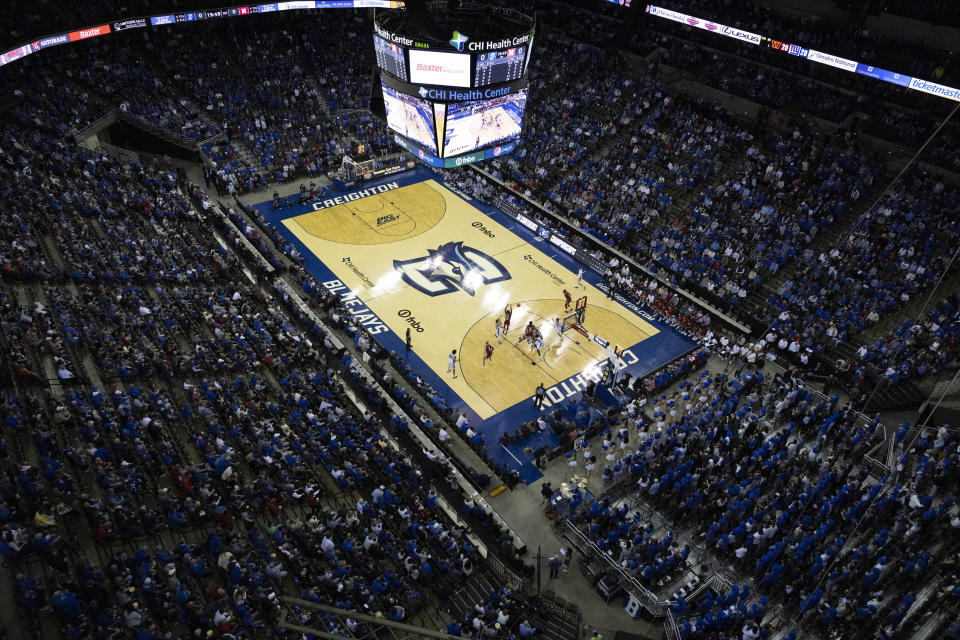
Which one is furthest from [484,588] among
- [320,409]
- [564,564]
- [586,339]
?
[586,339]

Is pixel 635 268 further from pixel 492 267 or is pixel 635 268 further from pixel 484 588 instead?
pixel 484 588

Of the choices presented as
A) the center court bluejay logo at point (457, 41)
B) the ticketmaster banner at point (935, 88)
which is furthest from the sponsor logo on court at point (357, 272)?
the ticketmaster banner at point (935, 88)

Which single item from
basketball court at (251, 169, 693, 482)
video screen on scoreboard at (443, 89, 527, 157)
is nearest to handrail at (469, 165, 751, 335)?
basketball court at (251, 169, 693, 482)

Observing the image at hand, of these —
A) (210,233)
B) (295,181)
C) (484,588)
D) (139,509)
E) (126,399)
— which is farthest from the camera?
(295,181)

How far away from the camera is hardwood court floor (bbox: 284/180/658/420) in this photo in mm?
27281

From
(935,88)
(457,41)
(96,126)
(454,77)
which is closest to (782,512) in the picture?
(454,77)

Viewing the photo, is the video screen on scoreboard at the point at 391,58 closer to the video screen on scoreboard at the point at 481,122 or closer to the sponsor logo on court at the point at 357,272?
the video screen on scoreboard at the point at 481,122

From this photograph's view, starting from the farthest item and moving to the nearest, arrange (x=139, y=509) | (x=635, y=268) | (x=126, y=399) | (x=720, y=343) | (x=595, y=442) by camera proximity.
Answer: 1. (x=635, y=268)
2. (x=720, y=343)
3. (x=595, y=442)
4. (x=126, y=399)
5. (x=139, y=509)

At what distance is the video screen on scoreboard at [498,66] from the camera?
23.8m

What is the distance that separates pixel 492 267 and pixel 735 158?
47.9ft

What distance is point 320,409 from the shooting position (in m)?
21.7

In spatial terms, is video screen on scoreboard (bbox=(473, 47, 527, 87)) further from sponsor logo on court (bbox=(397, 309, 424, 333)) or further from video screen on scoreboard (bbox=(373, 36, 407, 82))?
sponsor logo on court (bbox=(397, 309, 424, 333))

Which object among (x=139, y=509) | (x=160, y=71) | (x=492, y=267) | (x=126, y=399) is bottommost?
(x=139, y=509)

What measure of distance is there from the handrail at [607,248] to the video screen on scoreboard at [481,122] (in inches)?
333
